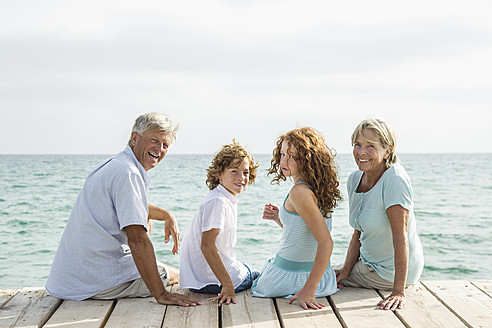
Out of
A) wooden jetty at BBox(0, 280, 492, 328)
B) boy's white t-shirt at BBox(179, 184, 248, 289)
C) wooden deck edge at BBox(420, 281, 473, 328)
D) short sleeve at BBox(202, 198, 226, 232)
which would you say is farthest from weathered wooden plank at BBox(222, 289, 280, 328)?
wooden deck edge at BBox(420, 281, 473, 328)

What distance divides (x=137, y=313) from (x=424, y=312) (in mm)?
1684

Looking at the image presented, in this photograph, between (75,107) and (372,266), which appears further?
(75,107)

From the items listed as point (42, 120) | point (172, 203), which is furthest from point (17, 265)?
point (42, 120)

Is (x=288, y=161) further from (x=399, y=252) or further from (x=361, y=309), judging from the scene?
(x=361, y=309)

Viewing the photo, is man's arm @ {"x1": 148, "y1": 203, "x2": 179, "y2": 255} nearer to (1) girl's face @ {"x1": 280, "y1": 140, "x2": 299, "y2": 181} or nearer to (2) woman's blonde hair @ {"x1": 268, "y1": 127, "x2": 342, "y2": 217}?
(1) girl's face @ {"x1": 280, "y1": 140, "x2": 299, "y2": 181}

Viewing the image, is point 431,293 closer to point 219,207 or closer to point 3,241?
point 219,207

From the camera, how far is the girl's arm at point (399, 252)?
321 centimetres

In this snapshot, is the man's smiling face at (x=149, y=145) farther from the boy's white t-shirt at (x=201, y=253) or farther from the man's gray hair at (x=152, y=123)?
the boy's white t-shirt at (x=201, y=253)

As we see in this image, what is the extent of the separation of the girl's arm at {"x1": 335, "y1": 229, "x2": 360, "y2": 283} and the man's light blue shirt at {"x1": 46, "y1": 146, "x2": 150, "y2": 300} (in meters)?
1.38

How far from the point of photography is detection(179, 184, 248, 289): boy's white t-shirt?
342 cm

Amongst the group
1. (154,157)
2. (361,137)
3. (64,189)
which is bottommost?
(64,189)

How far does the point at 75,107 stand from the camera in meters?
34.6

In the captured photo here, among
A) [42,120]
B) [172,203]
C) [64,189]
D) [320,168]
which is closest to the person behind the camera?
[320,168]

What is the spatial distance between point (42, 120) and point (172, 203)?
2175cm
